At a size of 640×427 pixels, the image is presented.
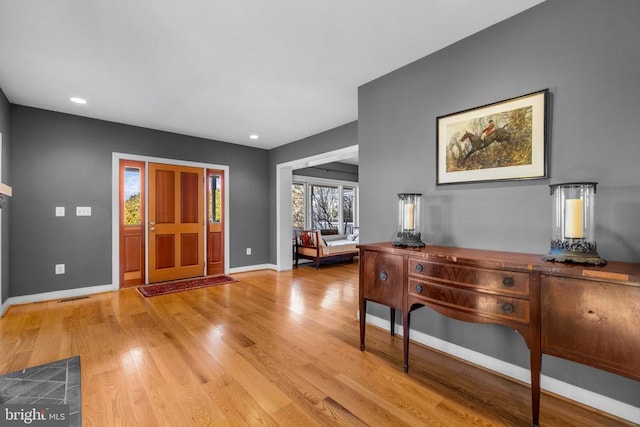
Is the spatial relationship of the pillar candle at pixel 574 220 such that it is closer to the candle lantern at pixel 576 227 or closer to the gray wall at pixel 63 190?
the candle lantern at pixel 576 227

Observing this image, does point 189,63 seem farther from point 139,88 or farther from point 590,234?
point 590,234

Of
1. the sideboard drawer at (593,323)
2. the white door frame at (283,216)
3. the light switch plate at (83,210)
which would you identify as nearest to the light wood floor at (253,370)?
the sideboard drawer at (593,323)

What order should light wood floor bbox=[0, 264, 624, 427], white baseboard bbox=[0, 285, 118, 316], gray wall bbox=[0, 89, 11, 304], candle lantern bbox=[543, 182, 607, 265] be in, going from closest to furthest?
candle lantern bbox=[543, 182, 607, 265]
light wood floor bbox=[0, 264, 624, 427]
gray wall bbox=[0, 89, 11, 304]
white baseboard bbox=[0, 285, 118, 316]

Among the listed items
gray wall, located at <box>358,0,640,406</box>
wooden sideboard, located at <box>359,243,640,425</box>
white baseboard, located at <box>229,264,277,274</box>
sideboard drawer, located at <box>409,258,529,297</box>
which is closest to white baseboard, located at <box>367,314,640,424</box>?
gray wall, located at <box>358,0,640,406</box>

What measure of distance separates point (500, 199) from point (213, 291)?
3.76m

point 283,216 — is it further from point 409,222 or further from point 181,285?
point 409,222

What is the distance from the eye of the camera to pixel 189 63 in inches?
101

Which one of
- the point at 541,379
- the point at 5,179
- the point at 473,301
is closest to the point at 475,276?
A: the point at 473,301

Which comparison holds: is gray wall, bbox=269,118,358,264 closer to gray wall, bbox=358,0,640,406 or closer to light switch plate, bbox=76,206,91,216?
gray wall, bbox=358,0,640,406

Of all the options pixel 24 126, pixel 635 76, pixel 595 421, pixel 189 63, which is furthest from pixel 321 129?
pixel 595 421

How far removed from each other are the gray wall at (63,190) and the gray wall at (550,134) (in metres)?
3.98

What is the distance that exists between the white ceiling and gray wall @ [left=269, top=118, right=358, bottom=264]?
61 cm

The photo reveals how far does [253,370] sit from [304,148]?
3.84m

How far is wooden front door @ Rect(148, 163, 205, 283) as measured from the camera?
Result: 4570 mm
